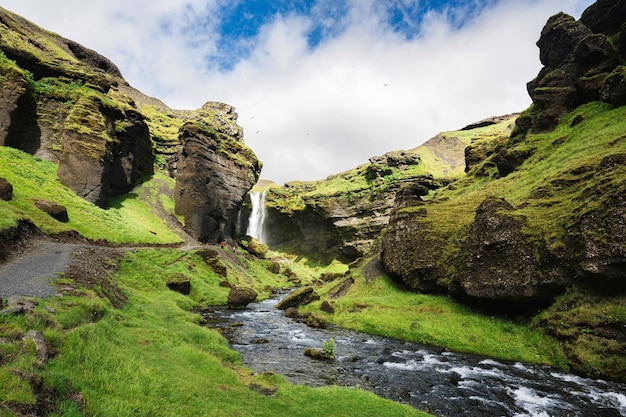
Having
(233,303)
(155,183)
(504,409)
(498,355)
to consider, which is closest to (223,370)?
(504,409)

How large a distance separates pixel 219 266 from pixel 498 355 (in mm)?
47875

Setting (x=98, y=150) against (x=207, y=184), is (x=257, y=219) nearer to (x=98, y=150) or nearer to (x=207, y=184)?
(x=207, y=184)

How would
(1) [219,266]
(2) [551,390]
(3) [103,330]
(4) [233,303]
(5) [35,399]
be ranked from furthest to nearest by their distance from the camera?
(1) [219,266], (4) [233,303], (2) [551,390], (3) [103,330], (5) [35,399]

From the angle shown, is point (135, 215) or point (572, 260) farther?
point (135, 215)

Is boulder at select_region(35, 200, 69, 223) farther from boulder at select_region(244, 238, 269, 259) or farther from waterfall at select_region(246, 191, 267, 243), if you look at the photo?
waterfall at select_region(246, 191, 267, 243)

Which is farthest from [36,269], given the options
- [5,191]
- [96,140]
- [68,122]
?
[68,122]

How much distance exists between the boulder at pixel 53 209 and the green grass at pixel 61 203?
0.81 metres

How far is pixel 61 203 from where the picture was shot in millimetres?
48875

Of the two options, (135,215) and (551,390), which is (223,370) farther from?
(135,215)

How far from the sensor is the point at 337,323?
36.0 m

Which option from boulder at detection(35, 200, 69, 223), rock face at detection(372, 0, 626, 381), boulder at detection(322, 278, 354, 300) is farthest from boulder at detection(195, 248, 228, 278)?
rock face at detection(372, 0, 626, 381)

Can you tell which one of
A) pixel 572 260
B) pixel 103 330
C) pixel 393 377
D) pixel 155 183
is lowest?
pixel 393 377

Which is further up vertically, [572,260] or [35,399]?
[572,260]

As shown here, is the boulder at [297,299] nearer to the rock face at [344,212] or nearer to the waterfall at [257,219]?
the rock face at [344,212]
